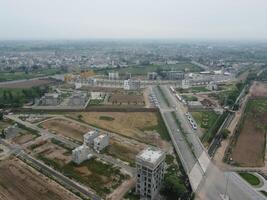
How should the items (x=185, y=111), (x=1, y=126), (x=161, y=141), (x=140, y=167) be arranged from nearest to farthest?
(x=140, y=167)
(x=161, y=141)
(x=1, y=126)
(x=185, y=111)

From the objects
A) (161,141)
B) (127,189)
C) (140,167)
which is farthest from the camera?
(161,141)

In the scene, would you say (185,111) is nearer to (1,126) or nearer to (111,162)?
(111,162)

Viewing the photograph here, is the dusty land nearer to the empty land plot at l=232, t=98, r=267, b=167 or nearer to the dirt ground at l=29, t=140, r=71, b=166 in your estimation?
the empty land plot at l=232, t=98, r=267, b=167

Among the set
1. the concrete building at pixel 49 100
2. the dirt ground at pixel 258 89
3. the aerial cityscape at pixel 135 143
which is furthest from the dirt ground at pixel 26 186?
the dirt ground at pixel 258 89

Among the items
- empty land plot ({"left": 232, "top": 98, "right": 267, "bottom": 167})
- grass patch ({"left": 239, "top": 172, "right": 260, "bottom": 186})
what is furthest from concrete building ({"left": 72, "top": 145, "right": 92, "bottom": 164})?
empty land plot ({"left": 232, "top": 98, "right": 267, "bottom": 167})

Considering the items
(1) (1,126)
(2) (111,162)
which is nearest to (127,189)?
(2) (111,162)

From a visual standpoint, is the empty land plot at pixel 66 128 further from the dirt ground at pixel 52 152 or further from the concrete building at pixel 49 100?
the concrete building at pixel 49 100
